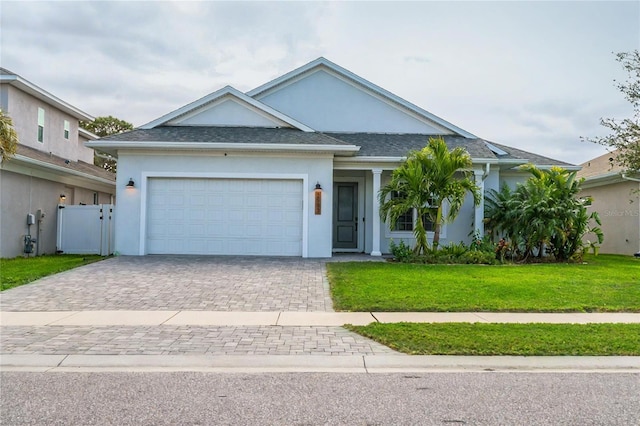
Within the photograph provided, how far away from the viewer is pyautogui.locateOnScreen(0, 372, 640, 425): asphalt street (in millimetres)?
3768

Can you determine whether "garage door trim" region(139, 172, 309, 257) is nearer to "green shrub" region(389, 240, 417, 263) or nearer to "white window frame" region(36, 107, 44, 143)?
"green shrub" region(389, 240, 417, 263)

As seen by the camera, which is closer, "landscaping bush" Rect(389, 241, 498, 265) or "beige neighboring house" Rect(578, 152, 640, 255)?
"landscaping bush" Rect(389, 241, 498, 265)

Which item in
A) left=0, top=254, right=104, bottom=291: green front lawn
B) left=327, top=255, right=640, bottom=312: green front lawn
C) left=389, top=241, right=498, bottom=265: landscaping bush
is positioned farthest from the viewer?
left=389, top=241, right=498, bottom=265: landscaping bush

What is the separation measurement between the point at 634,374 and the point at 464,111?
18519 mm

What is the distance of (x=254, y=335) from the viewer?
6367 millimetres

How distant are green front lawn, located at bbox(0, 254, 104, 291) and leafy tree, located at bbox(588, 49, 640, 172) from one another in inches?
657

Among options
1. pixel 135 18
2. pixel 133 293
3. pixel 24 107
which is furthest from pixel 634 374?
pixel 24 107

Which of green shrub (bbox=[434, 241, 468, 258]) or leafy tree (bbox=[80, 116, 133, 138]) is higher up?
leafy tree (bbox=[80, 116, 133, 138])

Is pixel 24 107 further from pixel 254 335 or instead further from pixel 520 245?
pixel 520 245

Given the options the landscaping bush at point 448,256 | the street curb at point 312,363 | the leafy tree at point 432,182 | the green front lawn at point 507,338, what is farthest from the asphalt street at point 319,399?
the leafy tree at point 432,182

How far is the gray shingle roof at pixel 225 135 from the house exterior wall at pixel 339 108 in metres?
2.68

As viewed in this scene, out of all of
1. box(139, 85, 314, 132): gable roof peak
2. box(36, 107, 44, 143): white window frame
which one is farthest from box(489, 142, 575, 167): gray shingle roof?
box(36, 107, 44, 143): white window frame

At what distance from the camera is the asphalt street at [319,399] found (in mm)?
3768

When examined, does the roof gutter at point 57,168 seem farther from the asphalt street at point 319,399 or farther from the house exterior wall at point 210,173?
the asphalt street at point 319,399
